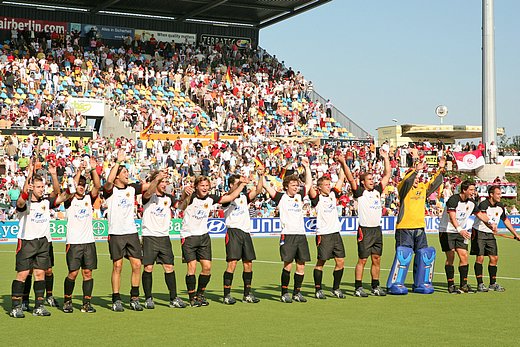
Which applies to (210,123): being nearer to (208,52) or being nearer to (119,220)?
(208,52)

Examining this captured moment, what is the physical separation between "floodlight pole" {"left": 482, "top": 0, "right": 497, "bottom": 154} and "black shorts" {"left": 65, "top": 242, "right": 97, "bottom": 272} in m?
30.8

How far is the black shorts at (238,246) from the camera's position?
12.5 metres

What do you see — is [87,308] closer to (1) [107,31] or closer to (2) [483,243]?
(2) [483,243]

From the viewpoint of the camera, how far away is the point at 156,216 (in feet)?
39.1

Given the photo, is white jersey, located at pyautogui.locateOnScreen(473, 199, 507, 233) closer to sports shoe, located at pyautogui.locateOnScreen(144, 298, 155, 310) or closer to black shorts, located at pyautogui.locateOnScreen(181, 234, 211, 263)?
black shorts, located at pyautogui.locateOnScreen(181, 234, 211, 263)

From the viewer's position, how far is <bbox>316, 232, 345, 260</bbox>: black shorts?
13055mm

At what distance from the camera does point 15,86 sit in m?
37.6

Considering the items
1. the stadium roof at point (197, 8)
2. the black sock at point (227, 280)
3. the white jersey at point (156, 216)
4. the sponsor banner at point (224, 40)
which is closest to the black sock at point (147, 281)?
the white jersey at point (156, 216)

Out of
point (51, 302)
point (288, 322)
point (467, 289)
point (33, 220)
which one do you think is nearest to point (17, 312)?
point (51, 302)

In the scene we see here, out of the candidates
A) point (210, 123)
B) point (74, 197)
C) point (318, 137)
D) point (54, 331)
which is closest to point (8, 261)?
point (74, 197)

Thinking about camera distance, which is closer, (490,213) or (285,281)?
(285,281)

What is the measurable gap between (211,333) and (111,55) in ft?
119

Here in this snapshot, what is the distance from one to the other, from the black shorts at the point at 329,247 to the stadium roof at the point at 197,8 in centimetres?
3416

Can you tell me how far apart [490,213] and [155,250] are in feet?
21.9
